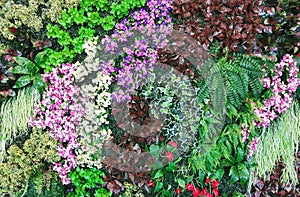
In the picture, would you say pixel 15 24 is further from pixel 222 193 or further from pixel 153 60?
pixel 222 193

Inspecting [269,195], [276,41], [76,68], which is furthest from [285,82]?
[76,68]

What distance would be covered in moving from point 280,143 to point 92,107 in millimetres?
1803

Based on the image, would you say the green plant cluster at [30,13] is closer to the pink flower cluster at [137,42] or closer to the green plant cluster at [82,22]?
the green plant cluster at [82,22]

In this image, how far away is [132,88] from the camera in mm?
3131

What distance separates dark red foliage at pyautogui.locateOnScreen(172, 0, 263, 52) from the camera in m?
3.14

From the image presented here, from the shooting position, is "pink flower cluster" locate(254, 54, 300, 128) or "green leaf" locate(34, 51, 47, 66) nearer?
"green leaf" locate(34, 51, 47, 66)

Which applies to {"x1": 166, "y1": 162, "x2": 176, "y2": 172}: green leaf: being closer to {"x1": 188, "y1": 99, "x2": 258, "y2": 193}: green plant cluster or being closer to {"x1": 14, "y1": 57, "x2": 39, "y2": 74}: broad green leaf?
{"x1": 188, "y1": 99, "x2": 258, "y2": 193}: green plant cluster

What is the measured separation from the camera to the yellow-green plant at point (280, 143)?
328 cm

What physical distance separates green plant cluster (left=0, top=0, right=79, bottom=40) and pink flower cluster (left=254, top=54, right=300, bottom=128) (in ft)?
6.43

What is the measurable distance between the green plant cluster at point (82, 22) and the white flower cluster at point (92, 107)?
101mm

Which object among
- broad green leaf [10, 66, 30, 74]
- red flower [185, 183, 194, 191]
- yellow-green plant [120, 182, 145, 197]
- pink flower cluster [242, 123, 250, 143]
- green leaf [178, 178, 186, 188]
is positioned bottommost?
yellow-green plant [120, 182, 145, 197]

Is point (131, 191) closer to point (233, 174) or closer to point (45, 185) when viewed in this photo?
point (45, 185)

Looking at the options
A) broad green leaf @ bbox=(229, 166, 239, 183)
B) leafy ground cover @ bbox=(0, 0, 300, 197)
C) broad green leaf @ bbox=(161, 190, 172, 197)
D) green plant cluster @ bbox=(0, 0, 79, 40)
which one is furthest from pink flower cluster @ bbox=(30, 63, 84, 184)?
broad green leaf @ bbox=(229, 166, 239, 183)

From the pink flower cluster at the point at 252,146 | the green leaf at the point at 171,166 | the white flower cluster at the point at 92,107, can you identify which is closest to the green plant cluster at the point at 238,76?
the pink flower cluster at the point at 252,146
